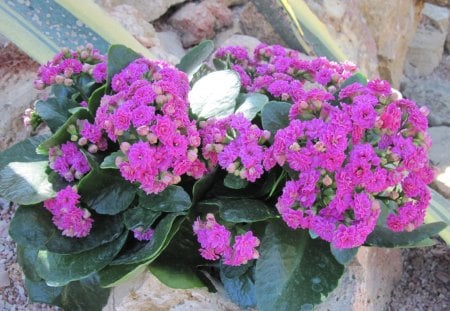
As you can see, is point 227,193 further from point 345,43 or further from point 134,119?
point 345,43

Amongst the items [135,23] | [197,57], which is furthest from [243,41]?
[197,57]

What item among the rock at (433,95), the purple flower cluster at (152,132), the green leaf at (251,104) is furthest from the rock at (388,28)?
the purple flower cluster at (152,132)

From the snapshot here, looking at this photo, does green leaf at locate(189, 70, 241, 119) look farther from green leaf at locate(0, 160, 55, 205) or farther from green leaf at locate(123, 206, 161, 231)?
green leaf at locate(0, 160, 55, 205)

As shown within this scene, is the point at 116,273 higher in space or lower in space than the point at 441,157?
higher

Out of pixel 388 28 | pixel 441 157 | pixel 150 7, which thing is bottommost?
pixel 441 157

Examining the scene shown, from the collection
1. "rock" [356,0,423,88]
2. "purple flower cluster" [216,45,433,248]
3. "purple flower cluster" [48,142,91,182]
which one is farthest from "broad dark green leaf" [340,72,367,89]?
"rock" [356,0,423,88]

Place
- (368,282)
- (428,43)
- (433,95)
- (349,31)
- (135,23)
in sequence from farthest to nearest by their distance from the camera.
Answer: (428,43), (433,95), (349,31), (135,23), (368,282)

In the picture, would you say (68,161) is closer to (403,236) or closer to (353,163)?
(353,163)
